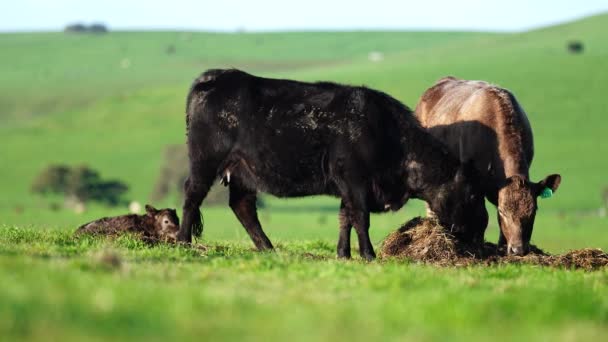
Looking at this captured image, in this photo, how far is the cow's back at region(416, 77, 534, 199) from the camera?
15545mm

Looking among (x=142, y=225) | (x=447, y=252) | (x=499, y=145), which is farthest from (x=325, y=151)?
(x=142, y=225)

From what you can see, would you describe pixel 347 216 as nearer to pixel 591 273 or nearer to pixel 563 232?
pixel 591 273

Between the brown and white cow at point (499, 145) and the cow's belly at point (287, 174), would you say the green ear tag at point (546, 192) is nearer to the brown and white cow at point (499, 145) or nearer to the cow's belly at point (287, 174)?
the brown and white cow at point (499, 145)

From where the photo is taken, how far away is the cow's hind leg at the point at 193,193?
1423cm

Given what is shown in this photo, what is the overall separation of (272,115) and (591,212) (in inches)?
2420

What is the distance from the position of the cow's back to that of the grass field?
8.73 feet

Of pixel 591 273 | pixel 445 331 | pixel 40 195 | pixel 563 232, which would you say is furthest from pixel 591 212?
pixel 445 331

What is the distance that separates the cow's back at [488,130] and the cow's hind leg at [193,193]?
379cm

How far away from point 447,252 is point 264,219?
172 feet

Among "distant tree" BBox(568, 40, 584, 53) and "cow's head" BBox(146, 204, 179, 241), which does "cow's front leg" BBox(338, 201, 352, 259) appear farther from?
"distant tree" BBox(568, 40, 584, 53)

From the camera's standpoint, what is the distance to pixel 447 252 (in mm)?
13602

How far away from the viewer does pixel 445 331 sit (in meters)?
7.23

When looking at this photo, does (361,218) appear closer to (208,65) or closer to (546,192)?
(546,192)

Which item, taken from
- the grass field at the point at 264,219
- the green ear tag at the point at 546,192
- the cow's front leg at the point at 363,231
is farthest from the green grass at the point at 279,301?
the green ear tag at the point at 546,192
